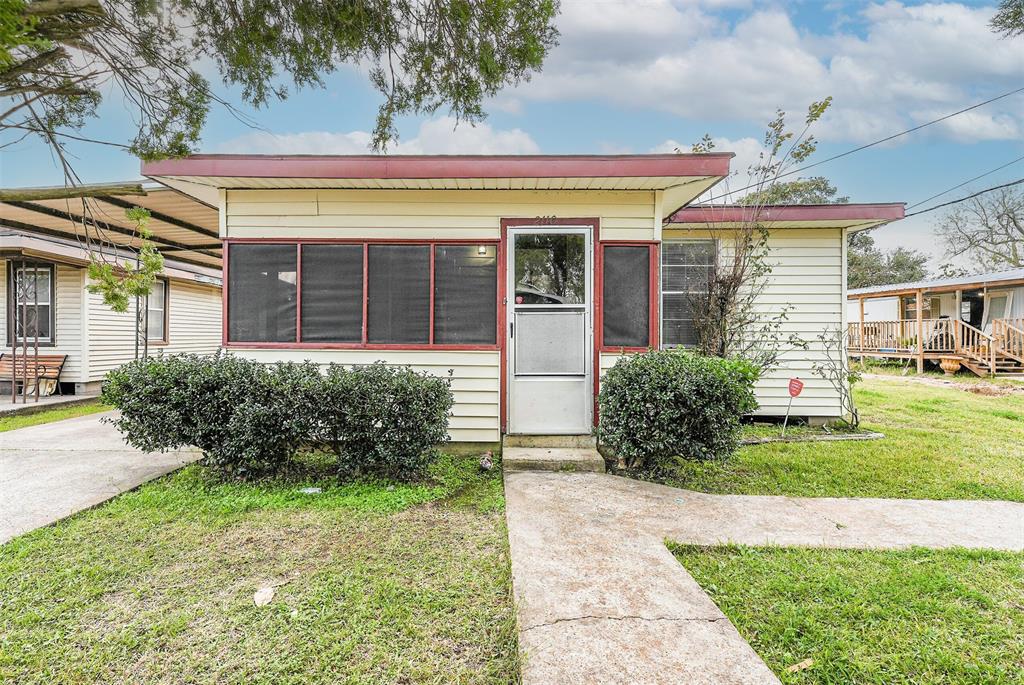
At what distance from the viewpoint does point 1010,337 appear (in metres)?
13.4

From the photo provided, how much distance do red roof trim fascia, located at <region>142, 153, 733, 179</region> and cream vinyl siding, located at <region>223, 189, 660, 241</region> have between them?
1.60 feet

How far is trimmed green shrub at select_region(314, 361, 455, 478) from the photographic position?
3.86 metres

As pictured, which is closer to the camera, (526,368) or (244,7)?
(244,7)

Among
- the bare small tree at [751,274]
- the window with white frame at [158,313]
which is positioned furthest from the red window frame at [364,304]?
the window with white frame at [158,313]

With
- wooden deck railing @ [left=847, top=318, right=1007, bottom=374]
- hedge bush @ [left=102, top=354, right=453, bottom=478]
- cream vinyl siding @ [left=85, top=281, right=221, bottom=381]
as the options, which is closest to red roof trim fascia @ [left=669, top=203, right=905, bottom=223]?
hedge bush @ [left=102, top=354, right=453, bottom=478]

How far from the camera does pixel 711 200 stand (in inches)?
239

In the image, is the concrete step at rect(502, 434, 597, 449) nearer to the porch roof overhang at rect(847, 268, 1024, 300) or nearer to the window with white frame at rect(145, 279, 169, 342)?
the window with white frame at rect(145, 279, 169, 342)

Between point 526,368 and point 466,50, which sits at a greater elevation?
point 466,50

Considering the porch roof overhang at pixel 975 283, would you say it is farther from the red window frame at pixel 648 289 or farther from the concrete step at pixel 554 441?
the concrete step at pixel 554 441

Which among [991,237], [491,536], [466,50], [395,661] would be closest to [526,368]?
[491,536]

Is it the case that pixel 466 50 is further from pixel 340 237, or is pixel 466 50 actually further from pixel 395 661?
pixel 395 661

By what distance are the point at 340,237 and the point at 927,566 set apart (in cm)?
514

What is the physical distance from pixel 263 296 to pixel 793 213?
20.7 feet

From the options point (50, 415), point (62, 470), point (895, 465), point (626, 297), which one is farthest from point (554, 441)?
point (50, 415)
